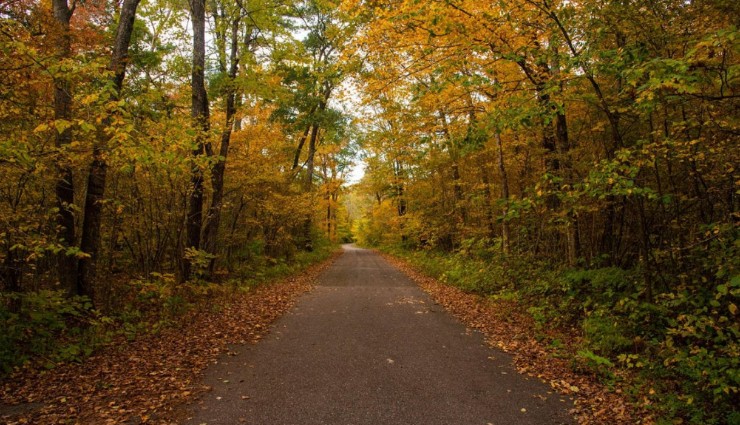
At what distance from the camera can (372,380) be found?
15.7 ft

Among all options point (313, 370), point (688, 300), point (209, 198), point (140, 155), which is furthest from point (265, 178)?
point (688, 300)

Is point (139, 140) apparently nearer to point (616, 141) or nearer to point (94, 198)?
point (94, 198)

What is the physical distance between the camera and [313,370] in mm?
5105

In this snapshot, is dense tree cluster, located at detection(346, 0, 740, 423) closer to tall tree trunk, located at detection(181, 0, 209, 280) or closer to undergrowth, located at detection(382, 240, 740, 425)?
undergrowth, located at detection(382, 240, 740, 425)

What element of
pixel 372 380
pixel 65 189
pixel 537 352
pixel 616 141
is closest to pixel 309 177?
pixel 65 189

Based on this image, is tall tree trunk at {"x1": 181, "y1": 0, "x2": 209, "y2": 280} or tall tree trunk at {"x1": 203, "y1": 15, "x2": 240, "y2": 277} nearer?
tall tree trunk at {"x1": 181, "y1": 0, "x2": 209, "y2": 280}

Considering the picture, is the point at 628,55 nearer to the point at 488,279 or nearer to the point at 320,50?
the point at 488,279

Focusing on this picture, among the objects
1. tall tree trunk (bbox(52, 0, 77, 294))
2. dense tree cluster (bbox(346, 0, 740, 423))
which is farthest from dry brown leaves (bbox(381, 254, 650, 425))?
tall tree trunk (bbox(52, 0, 77, 294))

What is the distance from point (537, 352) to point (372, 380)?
9.27ft

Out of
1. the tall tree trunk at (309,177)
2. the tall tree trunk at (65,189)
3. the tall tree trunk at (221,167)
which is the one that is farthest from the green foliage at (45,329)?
the tall tree trunk at (309,177)

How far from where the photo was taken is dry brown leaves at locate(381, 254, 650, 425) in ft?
13.1

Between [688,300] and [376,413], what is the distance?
15.1 feet

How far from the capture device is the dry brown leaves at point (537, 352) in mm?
4004

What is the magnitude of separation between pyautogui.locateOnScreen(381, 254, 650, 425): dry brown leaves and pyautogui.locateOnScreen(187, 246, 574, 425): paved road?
24cm
